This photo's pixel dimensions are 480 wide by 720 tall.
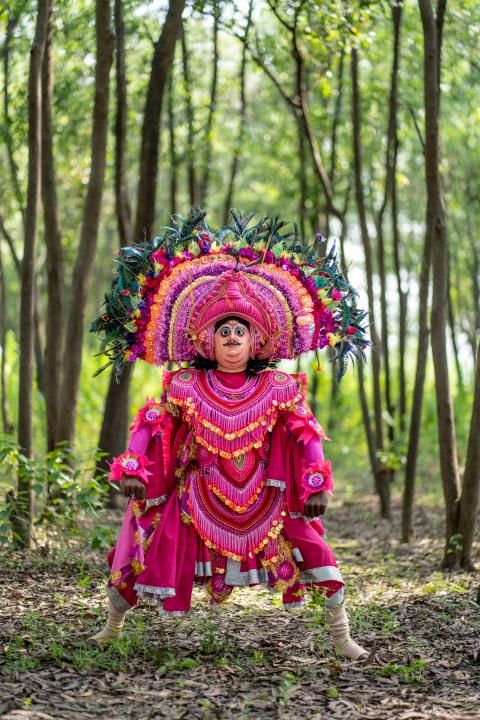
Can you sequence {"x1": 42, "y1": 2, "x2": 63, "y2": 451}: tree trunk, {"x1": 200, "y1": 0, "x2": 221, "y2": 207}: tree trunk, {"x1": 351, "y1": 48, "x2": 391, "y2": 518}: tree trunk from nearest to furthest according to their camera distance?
1. {"x1": 42, "y1": 2, "x2": 63, "y2": 451}: tree trunk
2. {"x1": 200, "y1": 0, "x2": 221, "y2": 207}: tree trunk
3. {"x1": 351, "y1": 48, "x2": 391, "y2": 518}: tree trunk

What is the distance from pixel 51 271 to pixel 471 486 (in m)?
3.77

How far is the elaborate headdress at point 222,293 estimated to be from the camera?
4832 mm

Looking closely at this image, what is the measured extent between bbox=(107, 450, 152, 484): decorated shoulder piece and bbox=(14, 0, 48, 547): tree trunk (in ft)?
6.48

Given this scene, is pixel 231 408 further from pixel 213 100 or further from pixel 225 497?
Answer: pixel 213 100

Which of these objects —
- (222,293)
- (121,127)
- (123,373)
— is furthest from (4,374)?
(222,293)

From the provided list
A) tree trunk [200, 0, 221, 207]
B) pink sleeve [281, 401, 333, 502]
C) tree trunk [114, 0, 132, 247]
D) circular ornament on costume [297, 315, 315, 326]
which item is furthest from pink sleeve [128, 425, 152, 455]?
tree trunk [200, 0, 221, 207]

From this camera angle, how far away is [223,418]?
185 inches

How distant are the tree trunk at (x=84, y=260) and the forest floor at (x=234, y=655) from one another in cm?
128

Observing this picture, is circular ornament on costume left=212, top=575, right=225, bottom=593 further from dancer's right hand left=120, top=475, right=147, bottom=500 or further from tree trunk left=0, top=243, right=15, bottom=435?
tree trunk left=0, top=243, right=15, bottom=435

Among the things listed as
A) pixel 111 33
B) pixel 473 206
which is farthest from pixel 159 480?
pixel 473 206

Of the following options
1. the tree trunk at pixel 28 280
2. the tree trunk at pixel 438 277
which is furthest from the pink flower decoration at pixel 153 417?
the tree trunk at pixel 438 277

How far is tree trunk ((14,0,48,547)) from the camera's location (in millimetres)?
6383

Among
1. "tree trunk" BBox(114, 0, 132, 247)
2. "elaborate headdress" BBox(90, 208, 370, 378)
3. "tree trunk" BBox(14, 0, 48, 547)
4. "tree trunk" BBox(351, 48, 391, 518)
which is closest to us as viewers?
"elaborate headdress" BBox(90, 208, 370, 378)

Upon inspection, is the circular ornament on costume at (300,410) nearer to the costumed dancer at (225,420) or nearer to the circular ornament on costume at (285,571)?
the costumed dancer at (225,420)
